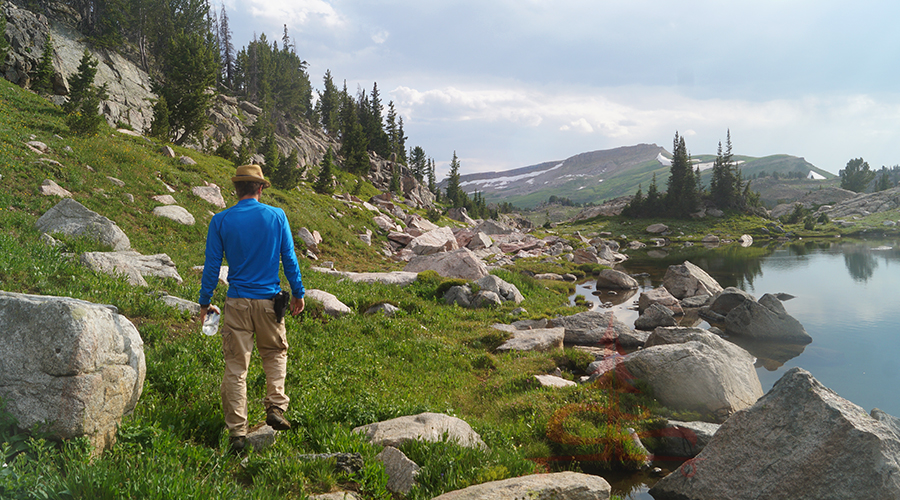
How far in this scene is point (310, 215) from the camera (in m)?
36.0

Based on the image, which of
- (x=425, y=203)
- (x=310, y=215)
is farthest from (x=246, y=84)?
(x=310, y=215)

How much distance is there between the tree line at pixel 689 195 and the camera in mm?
123062

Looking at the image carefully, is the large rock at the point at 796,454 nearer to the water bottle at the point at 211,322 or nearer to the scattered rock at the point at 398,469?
the scattered rock at the point at 398,469

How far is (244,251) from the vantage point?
6.45m

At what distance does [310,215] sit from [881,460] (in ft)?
116

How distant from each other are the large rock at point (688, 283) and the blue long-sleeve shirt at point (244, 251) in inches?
1211

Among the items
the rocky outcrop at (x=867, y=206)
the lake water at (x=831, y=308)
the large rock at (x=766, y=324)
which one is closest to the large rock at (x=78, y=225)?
the lake water at (x=831, y=308)

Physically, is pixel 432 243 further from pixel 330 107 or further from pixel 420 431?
pixel 330 107

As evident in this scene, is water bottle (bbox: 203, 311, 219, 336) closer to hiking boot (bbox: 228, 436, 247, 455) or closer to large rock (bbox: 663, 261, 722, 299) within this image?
hiking boot (bbox: 228, 436, 247, 455)

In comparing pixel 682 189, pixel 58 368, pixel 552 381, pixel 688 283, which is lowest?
pixel 688 283

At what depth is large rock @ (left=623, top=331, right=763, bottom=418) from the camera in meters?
10.7

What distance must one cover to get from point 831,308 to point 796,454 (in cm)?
2698

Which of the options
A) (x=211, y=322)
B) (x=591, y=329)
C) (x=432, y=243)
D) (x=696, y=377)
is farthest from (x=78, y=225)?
(x=432, y=243)

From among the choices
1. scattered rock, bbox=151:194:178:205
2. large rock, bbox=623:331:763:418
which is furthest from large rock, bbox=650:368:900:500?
scattered rock, bbox=151:194:178:205
